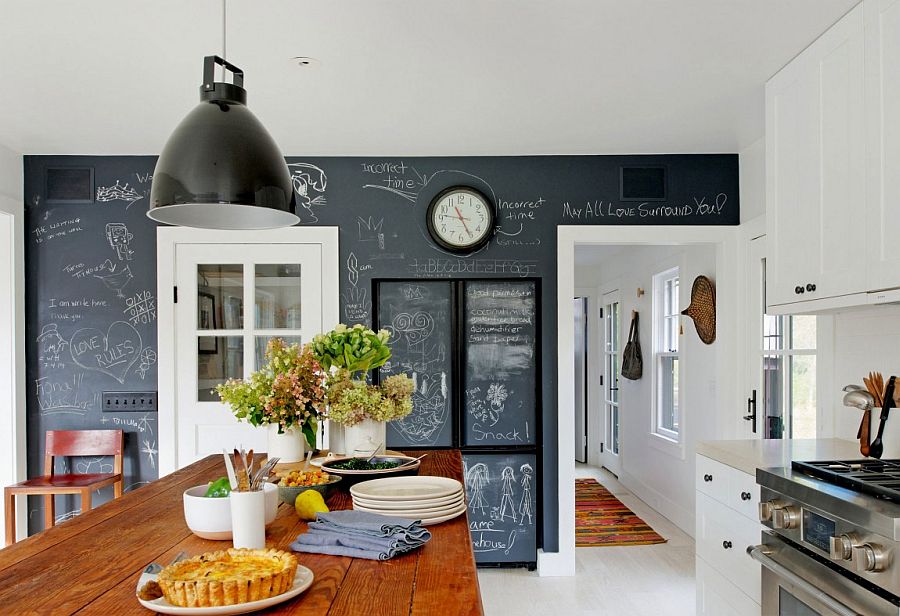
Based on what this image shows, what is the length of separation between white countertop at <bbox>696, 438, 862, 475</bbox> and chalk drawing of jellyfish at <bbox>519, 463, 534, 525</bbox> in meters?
1.40

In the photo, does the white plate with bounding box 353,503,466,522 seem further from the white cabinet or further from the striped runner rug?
the striped runner rug

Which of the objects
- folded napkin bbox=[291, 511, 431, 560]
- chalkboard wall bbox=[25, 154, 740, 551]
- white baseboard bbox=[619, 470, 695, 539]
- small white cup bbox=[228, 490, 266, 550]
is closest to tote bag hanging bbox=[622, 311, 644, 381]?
white baseboard bbox=[619, 470, 695, 539]

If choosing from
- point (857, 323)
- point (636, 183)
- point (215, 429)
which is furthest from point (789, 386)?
point (215, 429)

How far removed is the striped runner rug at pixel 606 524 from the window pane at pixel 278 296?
240cm

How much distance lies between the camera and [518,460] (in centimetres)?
438

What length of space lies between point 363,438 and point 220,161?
1.12 metres

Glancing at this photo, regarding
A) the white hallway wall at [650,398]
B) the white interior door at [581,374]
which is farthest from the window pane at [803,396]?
the white interior door at [581,374]

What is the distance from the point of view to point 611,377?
8.02m

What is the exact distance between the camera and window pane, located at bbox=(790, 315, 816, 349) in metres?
3.59

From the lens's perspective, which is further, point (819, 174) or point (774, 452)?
point (774, 452)

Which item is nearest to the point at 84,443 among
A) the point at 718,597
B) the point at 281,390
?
the point at 281,390

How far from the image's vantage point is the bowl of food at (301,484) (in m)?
1.94

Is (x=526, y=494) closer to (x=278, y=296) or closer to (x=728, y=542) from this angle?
(x=728, y=542)

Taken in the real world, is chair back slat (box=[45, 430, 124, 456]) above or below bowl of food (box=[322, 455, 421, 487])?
below
